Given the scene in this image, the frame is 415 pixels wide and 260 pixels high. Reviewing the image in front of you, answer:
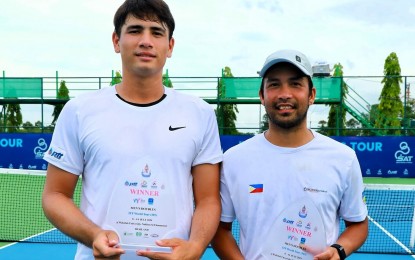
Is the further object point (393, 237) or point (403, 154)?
point (403, 154)

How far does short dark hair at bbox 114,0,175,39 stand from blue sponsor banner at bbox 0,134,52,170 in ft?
48.0

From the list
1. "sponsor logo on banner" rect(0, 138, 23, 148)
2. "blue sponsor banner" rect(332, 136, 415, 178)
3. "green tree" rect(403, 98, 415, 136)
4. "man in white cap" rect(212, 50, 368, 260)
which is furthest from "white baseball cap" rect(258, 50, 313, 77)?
"green tree" rect(403, 98, 415, 136)

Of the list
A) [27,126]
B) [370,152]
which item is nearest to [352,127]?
[370,152]

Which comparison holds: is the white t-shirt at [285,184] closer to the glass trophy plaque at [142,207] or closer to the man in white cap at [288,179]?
the man in white cap at [288,179]

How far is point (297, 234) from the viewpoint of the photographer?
2.30 m

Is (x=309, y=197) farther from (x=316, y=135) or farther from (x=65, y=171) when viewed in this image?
(x=65, y=171)

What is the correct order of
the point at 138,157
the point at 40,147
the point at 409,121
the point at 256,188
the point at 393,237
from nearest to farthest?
1. the point at 138,157
2. the point at 256,188
3. the point at 393,237
4. the point at 40,147
5. the point at 409,121

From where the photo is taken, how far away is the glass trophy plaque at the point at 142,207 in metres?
2.09

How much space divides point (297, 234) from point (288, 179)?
264 millimetres

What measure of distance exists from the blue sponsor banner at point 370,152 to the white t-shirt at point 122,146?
13634 millimetres

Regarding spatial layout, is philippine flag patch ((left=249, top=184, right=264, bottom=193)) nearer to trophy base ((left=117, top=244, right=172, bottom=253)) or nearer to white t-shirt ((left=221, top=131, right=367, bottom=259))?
white t-shirt ((left=221, top=131, right=367, bottom=259))

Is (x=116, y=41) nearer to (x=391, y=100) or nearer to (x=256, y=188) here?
(x=256, y=188)

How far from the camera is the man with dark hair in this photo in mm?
2098

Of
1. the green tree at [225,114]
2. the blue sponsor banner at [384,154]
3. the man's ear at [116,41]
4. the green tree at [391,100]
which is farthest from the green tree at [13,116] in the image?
the man's ear at [116,41]
